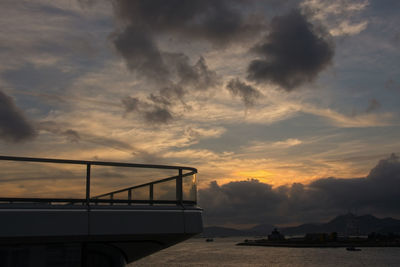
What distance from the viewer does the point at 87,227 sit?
7.05 meters

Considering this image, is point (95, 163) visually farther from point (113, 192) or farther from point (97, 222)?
point (97, 222)

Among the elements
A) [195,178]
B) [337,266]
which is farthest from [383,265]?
[195,178]

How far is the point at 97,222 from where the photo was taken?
23.5 feet

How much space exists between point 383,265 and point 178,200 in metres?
144

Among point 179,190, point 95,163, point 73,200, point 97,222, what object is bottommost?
point 97,222

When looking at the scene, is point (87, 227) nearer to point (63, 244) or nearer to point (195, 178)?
point (63, 244)

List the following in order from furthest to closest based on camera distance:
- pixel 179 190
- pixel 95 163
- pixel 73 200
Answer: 1. pixel 179 190
2. pixel 95 163
3. pixel 73 200

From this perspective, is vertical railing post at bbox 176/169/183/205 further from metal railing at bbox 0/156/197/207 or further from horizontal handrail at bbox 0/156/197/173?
horizontal handrail at bbox 0/156/197/173

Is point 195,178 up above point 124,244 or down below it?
above

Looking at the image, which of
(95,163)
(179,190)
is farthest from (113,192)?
(179,190)

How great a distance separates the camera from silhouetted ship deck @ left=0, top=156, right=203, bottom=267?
22.0 ft

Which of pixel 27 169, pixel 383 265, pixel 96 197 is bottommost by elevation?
pixel 383 265

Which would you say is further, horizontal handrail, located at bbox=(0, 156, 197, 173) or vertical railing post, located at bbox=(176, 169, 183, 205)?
vertical railing post, located at bbox=(176, 169, 183, 205)

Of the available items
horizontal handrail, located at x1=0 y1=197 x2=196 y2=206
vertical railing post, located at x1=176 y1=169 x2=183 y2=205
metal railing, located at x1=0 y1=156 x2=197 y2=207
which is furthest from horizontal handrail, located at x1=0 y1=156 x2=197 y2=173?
horizontal handrail, located at x1=0 y1=197 x2=196 y2=206
